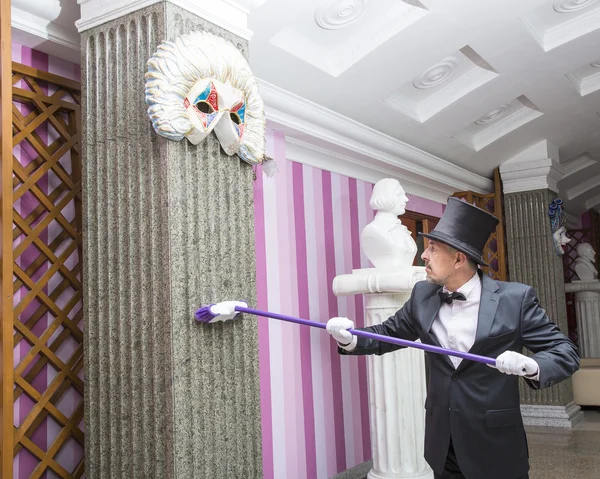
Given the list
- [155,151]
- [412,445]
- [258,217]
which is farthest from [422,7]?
[412,445]

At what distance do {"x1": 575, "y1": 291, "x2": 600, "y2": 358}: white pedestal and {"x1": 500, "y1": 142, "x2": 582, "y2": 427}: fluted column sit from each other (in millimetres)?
1327

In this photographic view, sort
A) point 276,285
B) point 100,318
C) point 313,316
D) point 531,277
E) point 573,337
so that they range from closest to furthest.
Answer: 1. point 100,318
2. point 276,285
3. point 313,316
4. point 531,277
5. point 573,337

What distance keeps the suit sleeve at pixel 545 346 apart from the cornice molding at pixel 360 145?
1.95 meters

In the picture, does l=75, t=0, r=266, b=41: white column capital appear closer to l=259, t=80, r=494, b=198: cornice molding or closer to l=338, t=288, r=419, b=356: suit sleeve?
l=259, t=80, r=494, b=198: cornice molding

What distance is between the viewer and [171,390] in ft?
7.47

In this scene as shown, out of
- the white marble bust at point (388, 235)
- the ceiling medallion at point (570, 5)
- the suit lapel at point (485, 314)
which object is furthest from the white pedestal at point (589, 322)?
the suit lapel at point (485, 314)

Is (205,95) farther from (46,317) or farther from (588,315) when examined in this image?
(588,315)

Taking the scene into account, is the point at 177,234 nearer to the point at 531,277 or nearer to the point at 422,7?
the point at 422,7

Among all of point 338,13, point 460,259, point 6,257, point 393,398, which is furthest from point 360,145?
point 6,257

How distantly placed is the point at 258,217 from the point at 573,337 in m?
5.71

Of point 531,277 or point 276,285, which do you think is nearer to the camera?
point 276,285

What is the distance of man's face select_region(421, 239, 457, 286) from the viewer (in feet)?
7.77

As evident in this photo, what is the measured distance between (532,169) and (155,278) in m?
4.79

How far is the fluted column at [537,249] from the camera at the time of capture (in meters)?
6.21
